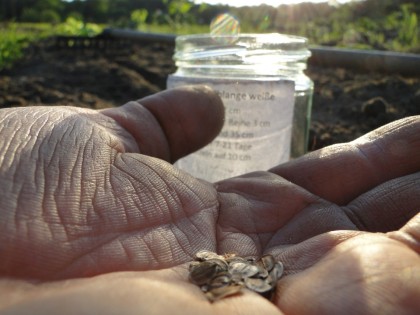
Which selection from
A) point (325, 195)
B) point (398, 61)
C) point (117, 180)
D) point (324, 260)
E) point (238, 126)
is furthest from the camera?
point (398, 61)

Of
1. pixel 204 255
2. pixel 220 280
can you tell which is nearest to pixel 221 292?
pixel 220 280

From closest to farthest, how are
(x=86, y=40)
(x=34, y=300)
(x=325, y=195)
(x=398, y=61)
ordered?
(x=34, y=300), (x=325, y=195), (x=398, y=61), (x=86, y=40)

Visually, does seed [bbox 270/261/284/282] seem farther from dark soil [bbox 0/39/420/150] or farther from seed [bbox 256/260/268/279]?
dark soil [bbox 0/39/420/150]

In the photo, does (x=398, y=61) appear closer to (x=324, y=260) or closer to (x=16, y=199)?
(x=324, y=260)

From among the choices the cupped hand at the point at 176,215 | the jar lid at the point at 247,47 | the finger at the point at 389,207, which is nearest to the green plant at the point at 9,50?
the jar lid at the point at 247,47

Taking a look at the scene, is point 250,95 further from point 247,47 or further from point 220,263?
point 220,263

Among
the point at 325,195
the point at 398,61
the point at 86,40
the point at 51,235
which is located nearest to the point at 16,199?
the point at 51,235

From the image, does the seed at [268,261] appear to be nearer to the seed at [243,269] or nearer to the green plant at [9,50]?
the seed at [243,269]
